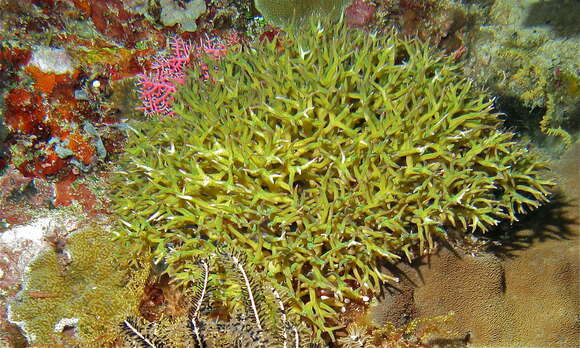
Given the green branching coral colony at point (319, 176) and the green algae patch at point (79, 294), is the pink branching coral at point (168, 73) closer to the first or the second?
the green branching coral colony at point (319, 176)

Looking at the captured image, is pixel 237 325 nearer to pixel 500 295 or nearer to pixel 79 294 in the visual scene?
pixel 79 294

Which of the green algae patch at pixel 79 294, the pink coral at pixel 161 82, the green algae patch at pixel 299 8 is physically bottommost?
the green algae patch at pixel 79 294

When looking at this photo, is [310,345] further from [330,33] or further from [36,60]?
[36,60]

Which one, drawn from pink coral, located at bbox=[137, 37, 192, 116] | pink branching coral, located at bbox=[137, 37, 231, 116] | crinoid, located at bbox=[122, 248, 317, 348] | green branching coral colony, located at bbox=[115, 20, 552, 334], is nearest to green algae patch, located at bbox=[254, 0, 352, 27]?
pink branching coral, located at bbox=[137, 37, 231, 116]

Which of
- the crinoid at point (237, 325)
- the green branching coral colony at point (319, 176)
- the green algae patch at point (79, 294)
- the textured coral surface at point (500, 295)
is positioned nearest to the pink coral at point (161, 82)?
the green branching coral colony at point (319, 176)

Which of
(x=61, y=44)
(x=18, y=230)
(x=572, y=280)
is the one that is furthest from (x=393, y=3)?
(x=18, y=230)

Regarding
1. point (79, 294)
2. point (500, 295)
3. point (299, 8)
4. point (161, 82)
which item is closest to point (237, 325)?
point (79, 294)
